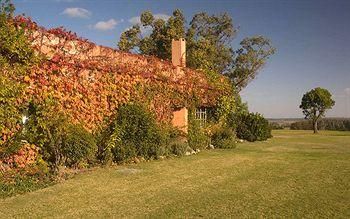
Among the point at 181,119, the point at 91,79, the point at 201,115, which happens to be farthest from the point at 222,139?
the point at 91,79

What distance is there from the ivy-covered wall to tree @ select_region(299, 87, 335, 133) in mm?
22849

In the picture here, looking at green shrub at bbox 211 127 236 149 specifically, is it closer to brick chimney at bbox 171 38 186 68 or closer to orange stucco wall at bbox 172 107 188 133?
orange stucco wall at bbox 172 107 188 133


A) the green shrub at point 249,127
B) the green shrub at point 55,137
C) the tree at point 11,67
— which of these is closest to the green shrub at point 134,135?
the green shrub at point 55,137

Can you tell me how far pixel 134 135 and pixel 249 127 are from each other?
11530mm

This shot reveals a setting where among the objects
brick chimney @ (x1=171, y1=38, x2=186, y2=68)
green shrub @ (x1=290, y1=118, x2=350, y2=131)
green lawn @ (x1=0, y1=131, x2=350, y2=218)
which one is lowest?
green lawn @ (x1=0, y1=131, x2=350, y2=218)

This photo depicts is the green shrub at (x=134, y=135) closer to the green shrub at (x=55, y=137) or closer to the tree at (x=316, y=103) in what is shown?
the green shrub at (x=55, y=137)

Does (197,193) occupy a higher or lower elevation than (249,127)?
lower

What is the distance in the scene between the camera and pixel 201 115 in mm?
19422

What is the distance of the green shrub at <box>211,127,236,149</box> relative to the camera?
17281 millimetres

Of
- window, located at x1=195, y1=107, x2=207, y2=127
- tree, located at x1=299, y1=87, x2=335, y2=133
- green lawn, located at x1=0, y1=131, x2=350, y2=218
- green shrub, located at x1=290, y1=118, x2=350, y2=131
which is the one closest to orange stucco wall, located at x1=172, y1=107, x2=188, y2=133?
window, located at x1=195, y1=107, x2=207, y2=127

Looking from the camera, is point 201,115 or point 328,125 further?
point 328,125

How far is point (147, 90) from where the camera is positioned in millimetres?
14203

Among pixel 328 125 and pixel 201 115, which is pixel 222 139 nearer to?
pixel 201 115

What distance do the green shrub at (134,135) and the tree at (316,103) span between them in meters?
25.7
